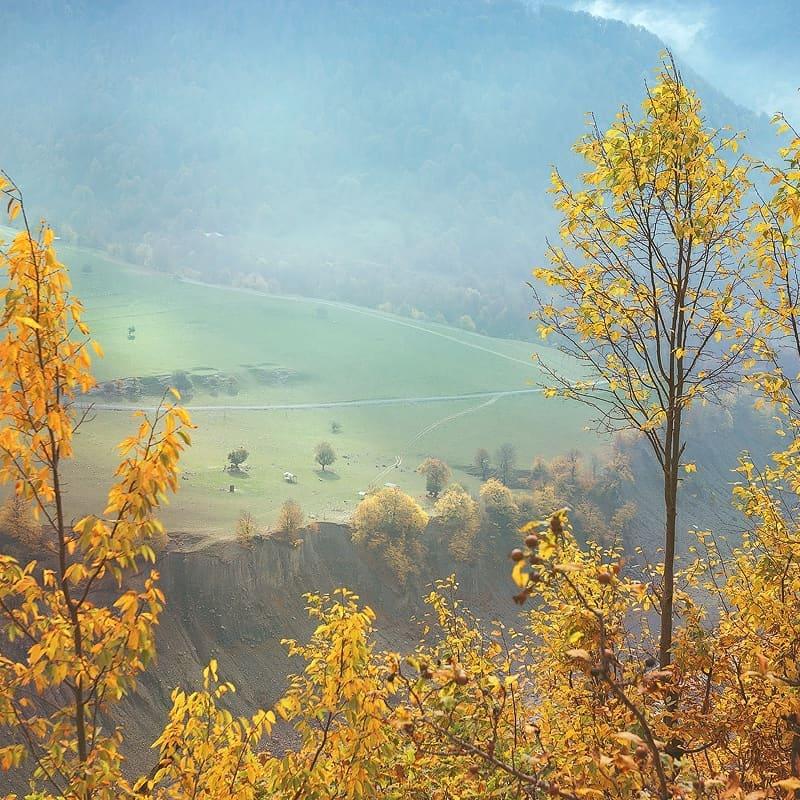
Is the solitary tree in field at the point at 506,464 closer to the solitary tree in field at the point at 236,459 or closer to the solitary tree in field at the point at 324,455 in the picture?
the solitary tree in field at the point at 324,455

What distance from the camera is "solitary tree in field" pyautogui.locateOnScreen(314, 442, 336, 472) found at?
194ft

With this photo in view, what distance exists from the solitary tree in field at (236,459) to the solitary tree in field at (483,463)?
78.3 feet

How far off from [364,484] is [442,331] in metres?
60.8

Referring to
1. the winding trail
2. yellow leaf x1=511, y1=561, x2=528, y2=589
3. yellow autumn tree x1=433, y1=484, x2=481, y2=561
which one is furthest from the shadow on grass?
yellow leaf x1=511, y1=561, x2=528, y2=589

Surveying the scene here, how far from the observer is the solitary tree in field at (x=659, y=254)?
6004 mm

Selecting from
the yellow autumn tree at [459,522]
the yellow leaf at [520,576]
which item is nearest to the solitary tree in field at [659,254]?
the yellow leaf at [520,576]

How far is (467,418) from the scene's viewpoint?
8319 cm

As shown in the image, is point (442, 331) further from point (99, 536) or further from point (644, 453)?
point (99, 536)

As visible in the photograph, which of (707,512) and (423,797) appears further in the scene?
(707,512)

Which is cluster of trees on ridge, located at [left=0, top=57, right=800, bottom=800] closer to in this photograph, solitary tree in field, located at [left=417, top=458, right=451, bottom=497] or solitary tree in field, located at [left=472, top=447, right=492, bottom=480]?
solitary tree in field, located at [left=417, top=458, right=451, bottom=497]

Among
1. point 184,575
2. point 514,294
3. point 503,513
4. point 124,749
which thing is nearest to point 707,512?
point 503,513

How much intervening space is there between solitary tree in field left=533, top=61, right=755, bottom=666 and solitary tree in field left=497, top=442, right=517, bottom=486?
5786 centimetres

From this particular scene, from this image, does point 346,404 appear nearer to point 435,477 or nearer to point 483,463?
point 483,463

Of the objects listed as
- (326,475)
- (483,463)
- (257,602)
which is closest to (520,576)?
(257,602)
